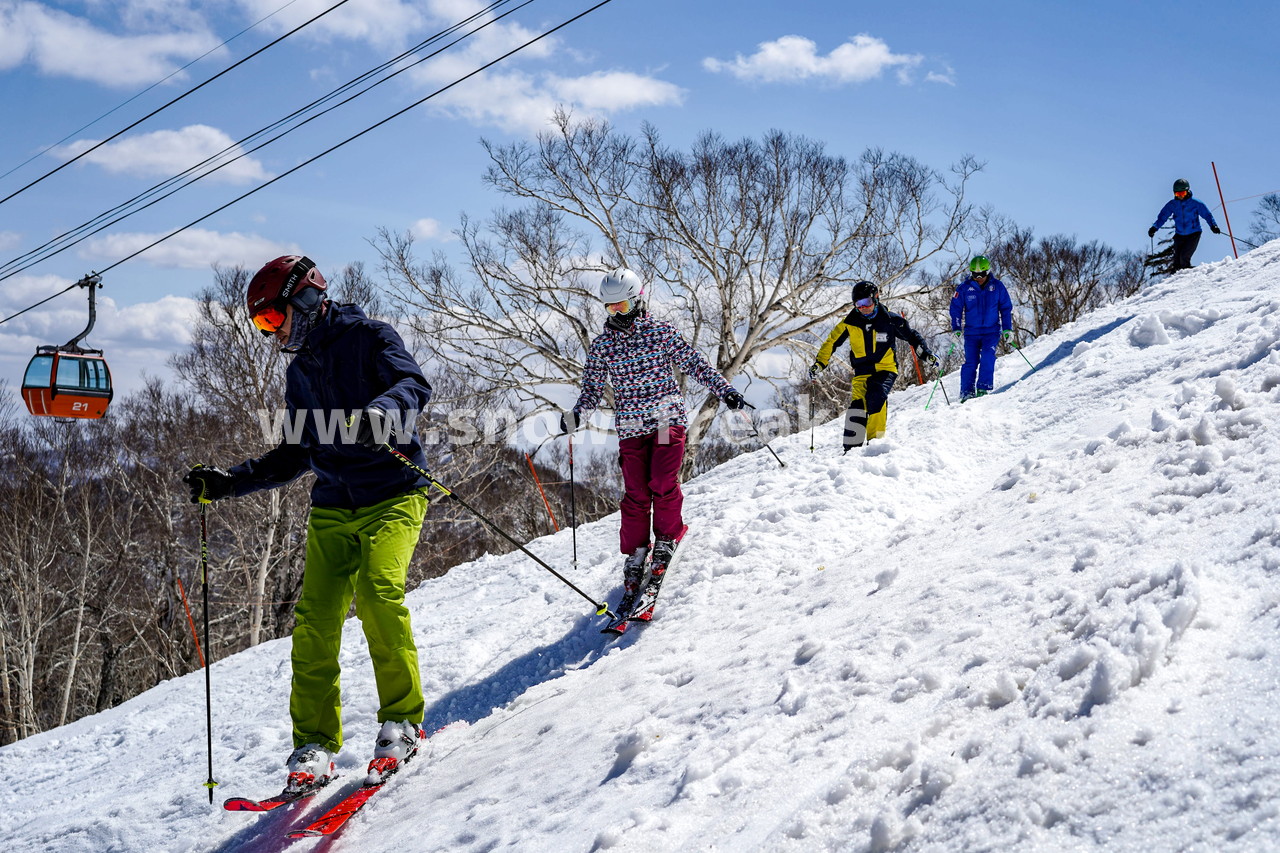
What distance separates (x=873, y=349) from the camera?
8883 mm

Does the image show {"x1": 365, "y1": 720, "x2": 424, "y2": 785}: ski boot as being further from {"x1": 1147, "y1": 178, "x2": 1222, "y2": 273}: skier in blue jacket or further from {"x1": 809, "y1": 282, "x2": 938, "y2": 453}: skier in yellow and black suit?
{"x1": 1147, "y1": 178, "x2": 1222, "y2": 273}: skier in blue jacket

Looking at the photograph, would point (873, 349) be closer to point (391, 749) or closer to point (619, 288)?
point (619, 288)

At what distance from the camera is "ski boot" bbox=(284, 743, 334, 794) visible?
12.1 feet

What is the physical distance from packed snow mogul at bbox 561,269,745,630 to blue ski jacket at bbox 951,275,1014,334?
6.12 m

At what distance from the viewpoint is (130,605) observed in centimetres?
2727

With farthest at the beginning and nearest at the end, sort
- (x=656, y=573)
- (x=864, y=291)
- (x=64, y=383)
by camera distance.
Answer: (x=64, y=383) < (x=864, y=291) < (x=656, y=573)

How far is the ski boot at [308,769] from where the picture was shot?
3.70 metres

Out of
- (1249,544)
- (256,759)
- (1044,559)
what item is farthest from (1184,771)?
(256,759)

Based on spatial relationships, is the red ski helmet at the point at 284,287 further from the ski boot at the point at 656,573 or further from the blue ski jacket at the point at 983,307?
the blue ski jacket at the point at 983,307

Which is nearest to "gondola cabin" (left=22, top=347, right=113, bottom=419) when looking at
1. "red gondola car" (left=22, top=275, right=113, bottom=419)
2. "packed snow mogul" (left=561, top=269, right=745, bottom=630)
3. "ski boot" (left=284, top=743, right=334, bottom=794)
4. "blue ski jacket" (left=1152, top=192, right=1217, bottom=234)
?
"red gondola car" (left=22, top=275, right=113, bottom=419)

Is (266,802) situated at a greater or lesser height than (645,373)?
lesser

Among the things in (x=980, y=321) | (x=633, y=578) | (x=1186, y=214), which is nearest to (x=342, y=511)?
(x=633, y=578)

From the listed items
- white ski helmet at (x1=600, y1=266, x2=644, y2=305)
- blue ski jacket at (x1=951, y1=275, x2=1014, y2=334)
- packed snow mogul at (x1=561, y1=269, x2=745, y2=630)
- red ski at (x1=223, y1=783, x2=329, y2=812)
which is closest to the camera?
red ski at (x1=223, y1=783, x2=329, y2=812)

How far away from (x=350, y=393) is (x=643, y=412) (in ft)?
7.50
